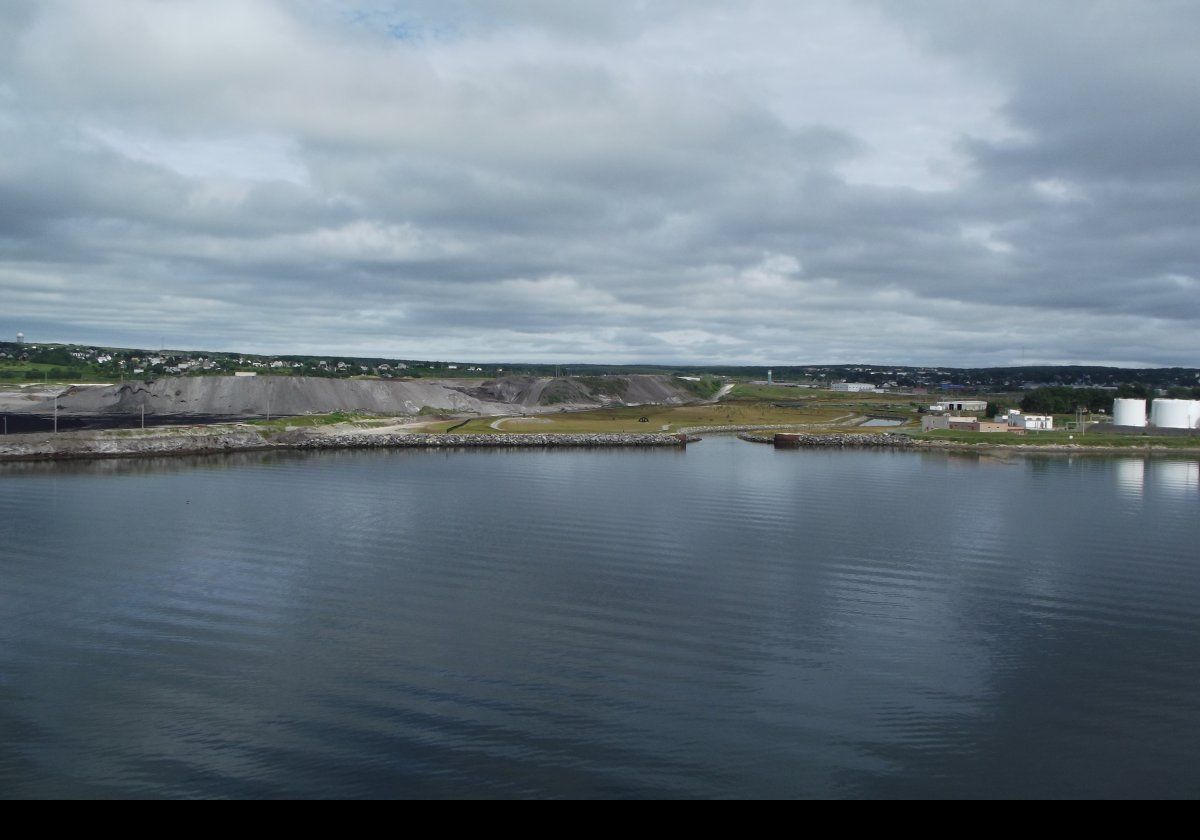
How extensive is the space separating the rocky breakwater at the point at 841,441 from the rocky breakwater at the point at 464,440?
22.7 ft

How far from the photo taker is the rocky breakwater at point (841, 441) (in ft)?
192

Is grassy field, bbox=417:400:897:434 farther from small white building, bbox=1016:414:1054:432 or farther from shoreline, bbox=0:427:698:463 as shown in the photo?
small white building, bbox=1016:414:1054:432

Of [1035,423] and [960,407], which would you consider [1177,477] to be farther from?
[960,407]

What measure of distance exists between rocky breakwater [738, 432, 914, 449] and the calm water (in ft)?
102

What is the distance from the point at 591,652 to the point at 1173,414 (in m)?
68.4

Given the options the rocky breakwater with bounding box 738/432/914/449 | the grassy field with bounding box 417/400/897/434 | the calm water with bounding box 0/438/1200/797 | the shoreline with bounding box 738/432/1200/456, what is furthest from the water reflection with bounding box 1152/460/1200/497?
the grassy field with bounding box 417/400/897/434

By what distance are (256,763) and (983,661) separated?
1053 centimetres

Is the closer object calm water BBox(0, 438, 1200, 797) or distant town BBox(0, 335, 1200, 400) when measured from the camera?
calm water BBox(0, 438, 1200, 797)

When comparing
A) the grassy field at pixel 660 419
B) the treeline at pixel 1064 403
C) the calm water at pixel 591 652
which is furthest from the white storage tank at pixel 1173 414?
the calm water at pixel 591 652

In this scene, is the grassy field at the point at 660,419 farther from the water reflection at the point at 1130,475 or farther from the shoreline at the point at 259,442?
the water reflection at the point at 1130,475

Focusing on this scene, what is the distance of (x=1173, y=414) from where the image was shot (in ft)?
215

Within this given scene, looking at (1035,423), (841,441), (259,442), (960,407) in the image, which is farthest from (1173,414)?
(259,442)

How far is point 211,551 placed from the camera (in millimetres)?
20625

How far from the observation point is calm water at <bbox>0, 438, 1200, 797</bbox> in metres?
9.62
